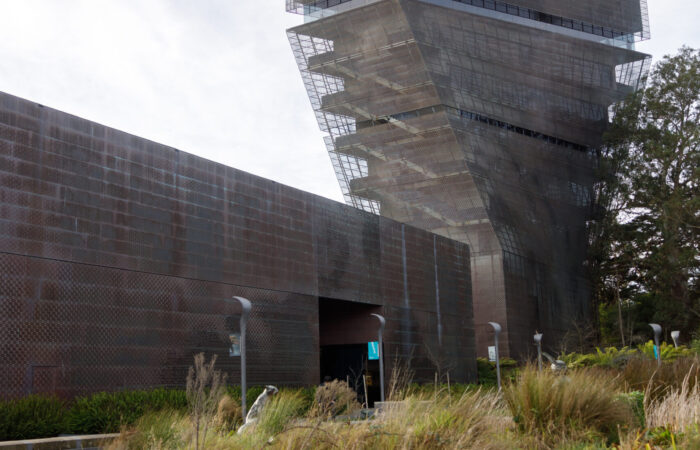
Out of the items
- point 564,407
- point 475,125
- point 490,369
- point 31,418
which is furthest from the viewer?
point 475,125

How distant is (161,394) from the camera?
17.2m

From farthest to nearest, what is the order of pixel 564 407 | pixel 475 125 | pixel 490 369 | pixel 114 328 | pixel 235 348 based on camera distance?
pixel 475 125 < pixel 490 369 < pixel 235 348 < pixel 114 328 < pixel 564 407

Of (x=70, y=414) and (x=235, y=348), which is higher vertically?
(x=235, y=348)

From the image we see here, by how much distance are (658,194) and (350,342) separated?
2897cm

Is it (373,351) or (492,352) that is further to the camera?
(492,352)

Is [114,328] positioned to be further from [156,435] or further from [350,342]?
[350,342]

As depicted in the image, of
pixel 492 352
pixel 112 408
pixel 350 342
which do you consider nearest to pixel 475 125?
pixel 492 352

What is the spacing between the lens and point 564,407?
823cm

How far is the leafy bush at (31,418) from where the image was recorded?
13625 mm

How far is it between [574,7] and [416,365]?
99.9 feet

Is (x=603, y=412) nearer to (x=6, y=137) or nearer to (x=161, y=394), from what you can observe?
(x=161, y=394)

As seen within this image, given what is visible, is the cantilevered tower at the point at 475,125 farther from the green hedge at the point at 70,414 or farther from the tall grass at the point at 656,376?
the tall grass at the point at 656,376

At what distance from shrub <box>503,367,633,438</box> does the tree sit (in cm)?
4099

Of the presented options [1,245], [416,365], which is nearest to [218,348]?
[1,245]
